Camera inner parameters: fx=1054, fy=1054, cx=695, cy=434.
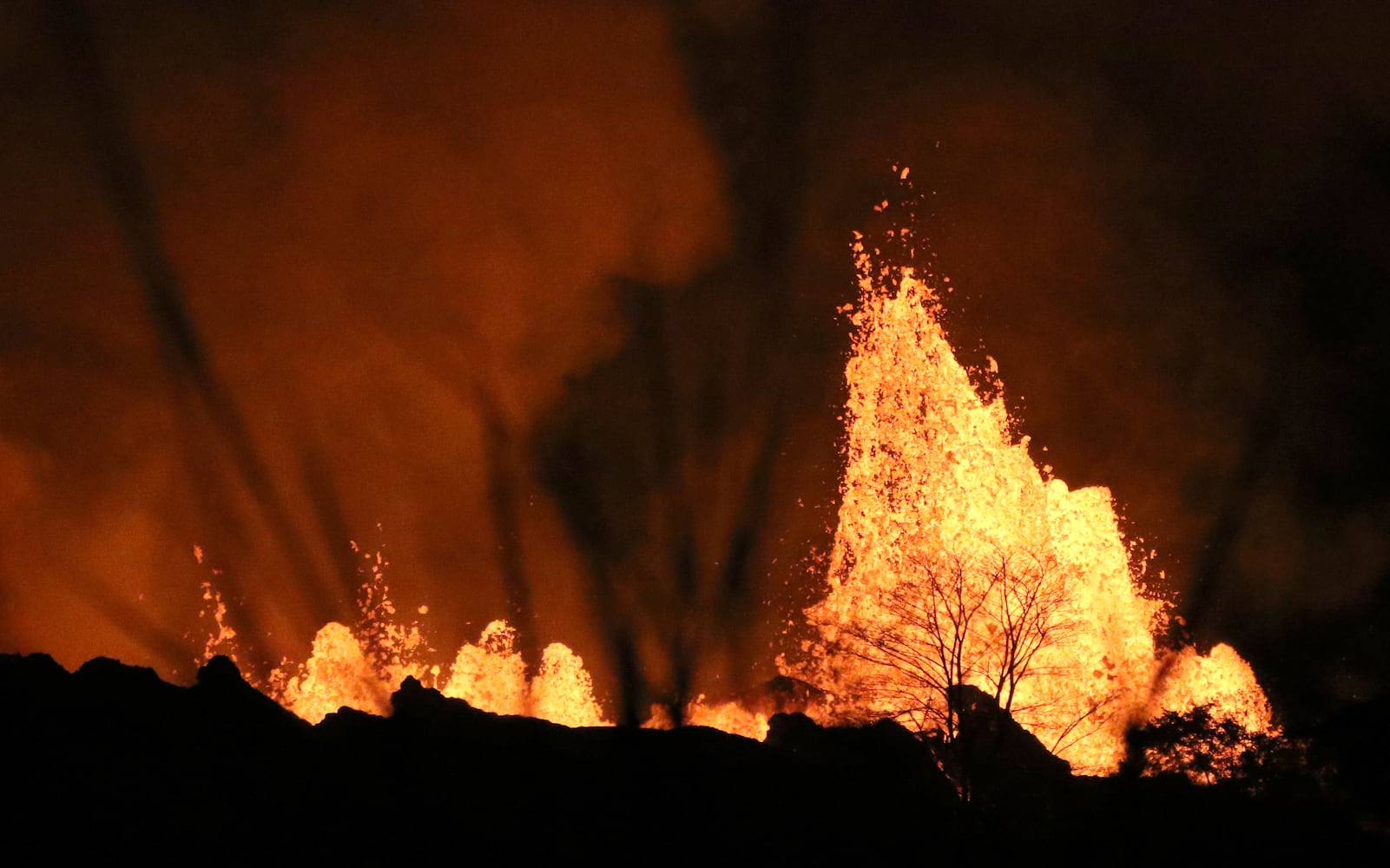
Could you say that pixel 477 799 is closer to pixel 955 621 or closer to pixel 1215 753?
pixel 955 621

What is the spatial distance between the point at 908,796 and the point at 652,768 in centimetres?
530

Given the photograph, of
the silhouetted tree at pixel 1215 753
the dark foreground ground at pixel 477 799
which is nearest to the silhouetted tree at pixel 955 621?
the silhouetted tree at pixel 1215 753

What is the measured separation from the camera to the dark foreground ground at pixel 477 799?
16.3 m

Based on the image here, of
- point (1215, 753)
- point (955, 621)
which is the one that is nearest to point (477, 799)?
point (955, 621)

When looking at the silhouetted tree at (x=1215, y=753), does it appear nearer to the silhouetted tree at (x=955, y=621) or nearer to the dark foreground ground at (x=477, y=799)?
the dark foreground ground at (x=477, y=799)

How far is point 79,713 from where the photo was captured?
17.4 metres

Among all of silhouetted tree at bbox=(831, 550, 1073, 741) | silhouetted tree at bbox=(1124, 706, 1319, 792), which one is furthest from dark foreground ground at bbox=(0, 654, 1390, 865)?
silhouetted tree at bbox=(831, 550, 1073, 741)

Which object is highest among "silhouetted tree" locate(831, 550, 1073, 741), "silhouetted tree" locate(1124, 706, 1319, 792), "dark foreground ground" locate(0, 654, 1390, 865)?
"silhouetted tree" locate(831, 550, 1073, 741)

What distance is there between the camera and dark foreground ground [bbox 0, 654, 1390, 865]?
16.3m

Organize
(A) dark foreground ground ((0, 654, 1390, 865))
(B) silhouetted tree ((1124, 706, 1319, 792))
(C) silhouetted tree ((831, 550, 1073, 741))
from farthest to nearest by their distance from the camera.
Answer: (C) silhouetted tree ((831, 550, 1073, 741))
(B) silhouetted tree ((1124, 706, 1319, 792))
(A) dark foreground ground ((0, 654, 1390, 865))

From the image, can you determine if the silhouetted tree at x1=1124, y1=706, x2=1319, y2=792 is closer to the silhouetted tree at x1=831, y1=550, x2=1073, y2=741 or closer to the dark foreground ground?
the dark foreground ground

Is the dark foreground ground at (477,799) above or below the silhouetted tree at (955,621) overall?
below

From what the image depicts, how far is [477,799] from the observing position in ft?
62.7

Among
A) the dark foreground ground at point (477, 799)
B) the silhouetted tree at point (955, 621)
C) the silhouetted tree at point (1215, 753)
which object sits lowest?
the dark foreground ground at point (477, 799)
